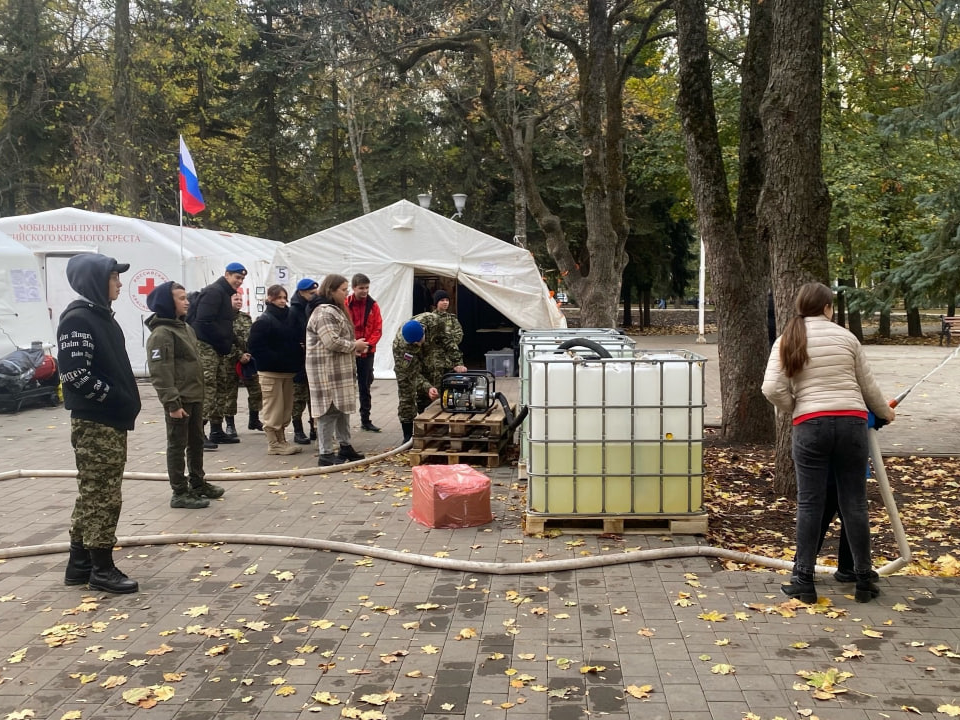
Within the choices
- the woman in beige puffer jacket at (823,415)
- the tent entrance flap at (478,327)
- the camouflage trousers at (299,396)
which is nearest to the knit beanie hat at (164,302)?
the camouflage trousers at (299,396)

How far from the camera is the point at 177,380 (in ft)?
22.7

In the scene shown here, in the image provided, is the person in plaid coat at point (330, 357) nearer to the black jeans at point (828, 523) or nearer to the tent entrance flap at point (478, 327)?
the black jeans at point (828, 523)

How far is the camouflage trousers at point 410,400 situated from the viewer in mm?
9344

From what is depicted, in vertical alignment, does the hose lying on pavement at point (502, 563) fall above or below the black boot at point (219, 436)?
below

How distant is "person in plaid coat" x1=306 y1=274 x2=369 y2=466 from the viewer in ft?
27.5

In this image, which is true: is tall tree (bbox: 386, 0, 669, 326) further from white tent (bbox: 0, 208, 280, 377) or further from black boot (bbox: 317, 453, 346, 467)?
black boot (bbox: 317, 453, 346, 467)

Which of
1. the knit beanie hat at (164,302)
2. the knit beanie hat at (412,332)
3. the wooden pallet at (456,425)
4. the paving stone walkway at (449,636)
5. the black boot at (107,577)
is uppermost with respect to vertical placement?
the knit beanie hat at (164,302)

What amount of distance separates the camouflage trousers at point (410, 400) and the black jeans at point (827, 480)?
Result: 16.7ft

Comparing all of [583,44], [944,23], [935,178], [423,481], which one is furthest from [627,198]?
[423,481]

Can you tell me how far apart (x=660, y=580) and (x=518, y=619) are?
1.07 metres

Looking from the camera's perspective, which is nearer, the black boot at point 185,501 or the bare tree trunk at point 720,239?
the black boot at point 185,501

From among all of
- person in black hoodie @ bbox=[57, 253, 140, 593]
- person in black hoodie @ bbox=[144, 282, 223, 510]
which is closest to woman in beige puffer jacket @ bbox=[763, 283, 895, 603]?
person in black hoodie @ bbox=[57, 253, 140, 593]

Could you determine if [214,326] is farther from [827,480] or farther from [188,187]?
[188,187]

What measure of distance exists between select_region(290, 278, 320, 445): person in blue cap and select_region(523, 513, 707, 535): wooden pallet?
3.95 meters
